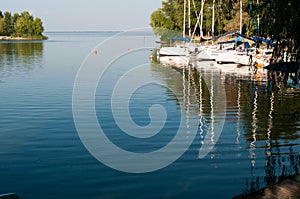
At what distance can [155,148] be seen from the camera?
45.3 feet

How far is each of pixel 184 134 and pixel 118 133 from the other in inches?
100.0

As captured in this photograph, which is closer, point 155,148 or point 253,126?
point 155,148

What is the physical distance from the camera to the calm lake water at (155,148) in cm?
1018

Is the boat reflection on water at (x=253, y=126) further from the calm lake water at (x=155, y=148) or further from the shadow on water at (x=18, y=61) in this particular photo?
the shadow on water at (x=18, y=61)

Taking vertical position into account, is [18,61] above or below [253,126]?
above

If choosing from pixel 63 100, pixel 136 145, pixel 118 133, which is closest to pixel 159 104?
pixel 63 100

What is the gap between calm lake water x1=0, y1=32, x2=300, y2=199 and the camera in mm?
10180

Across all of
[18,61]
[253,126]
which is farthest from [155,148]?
[18,61]

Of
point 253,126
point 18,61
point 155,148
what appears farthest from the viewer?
point 18,61

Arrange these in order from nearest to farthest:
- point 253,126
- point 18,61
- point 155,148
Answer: point 155,148 < point 253,126 < point 18,61

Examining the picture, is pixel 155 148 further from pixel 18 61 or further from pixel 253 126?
pixel 18 61

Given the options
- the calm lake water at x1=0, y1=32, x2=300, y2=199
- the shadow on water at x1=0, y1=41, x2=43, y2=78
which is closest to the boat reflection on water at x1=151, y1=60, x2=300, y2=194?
the calm lake water at x1=0, y1=32, x2=300, y2=199

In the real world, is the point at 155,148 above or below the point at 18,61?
below

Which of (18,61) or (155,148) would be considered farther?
(18,61)
